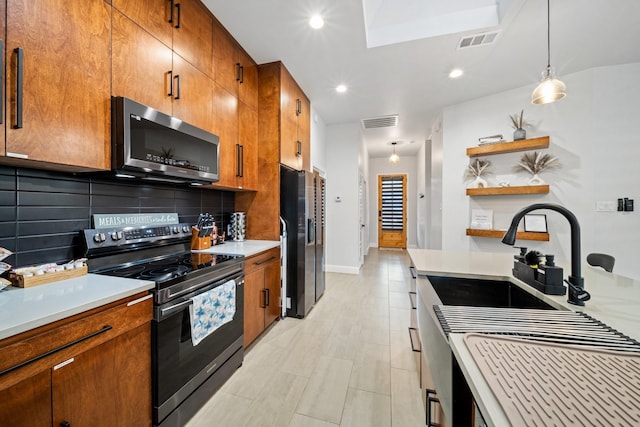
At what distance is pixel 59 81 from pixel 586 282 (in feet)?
8.92

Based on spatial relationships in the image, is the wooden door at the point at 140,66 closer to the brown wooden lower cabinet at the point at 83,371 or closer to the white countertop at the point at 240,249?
the white countertop at the point at 240,249

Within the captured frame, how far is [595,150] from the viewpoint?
2.90 m

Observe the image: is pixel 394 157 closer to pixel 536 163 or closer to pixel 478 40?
pixel 536 163

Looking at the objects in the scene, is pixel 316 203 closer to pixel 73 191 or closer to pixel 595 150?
pixel 73 191

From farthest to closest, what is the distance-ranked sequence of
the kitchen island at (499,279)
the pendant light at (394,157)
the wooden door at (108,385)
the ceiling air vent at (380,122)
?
the pendant light at (394,157)
the ceiling air vent at (380,122)
the wooden door at (108,385)
the kitchen island at (499,279)

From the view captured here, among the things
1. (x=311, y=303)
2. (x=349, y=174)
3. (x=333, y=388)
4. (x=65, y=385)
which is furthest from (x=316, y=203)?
(x=65, y=385)

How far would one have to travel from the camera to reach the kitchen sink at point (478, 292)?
1.41 meters

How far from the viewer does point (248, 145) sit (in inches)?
104

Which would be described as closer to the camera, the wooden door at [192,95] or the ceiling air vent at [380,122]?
the wooden door at [192,95]

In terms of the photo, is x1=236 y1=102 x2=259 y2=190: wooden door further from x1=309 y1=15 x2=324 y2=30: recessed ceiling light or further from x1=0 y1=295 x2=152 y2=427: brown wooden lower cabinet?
x1=0 y1=295 x2=152 y2=427: brown wooden lower cabinet

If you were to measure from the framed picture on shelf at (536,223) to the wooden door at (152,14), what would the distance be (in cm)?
431

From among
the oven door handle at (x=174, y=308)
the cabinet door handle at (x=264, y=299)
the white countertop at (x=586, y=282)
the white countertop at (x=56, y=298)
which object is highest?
the white countertop at (x=586, y=282)

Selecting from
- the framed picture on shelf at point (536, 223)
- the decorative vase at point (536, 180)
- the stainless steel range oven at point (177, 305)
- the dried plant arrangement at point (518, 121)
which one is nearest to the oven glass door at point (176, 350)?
the stainless steel range oven at point (177, 305)

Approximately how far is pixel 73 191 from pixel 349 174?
3887 millimetres
